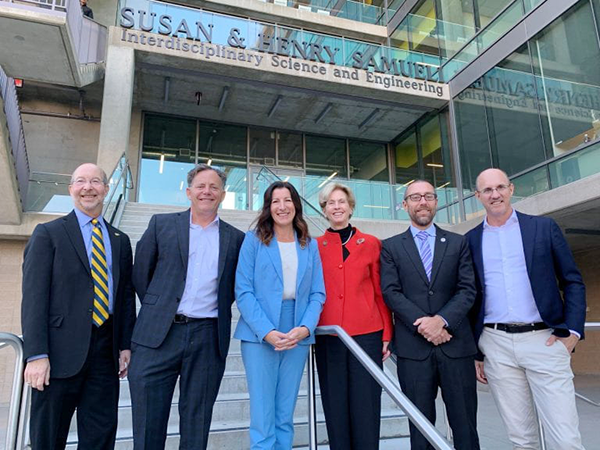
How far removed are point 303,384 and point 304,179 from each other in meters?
6.36

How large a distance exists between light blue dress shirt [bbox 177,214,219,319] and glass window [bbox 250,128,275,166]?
1163 cm

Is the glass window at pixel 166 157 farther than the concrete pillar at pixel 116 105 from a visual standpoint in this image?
Yes

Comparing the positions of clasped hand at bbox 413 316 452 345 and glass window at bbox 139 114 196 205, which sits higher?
glass window at bbox 139 114 196 205

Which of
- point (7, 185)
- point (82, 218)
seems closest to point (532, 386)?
point (82, 218)

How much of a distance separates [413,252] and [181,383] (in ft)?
5.23

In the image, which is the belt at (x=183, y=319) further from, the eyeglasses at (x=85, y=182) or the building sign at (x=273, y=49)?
the building sign at (x=273, y=49)

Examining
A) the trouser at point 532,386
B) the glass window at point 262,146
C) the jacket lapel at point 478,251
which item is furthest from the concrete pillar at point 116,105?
the trouser at point 532,386

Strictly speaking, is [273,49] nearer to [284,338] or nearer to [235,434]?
[235,434]

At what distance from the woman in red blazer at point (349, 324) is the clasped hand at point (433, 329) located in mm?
302

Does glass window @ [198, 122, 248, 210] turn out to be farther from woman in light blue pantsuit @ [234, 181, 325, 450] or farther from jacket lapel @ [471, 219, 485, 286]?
jacket lapel @ [471, 219, 485, 286]

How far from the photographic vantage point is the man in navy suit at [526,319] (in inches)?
93.6

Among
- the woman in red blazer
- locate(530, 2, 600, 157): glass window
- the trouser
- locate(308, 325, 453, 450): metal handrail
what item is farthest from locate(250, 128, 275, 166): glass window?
the trouser

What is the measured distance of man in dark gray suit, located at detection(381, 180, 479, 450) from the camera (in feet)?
8.09

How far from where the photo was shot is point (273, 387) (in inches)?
95.1
